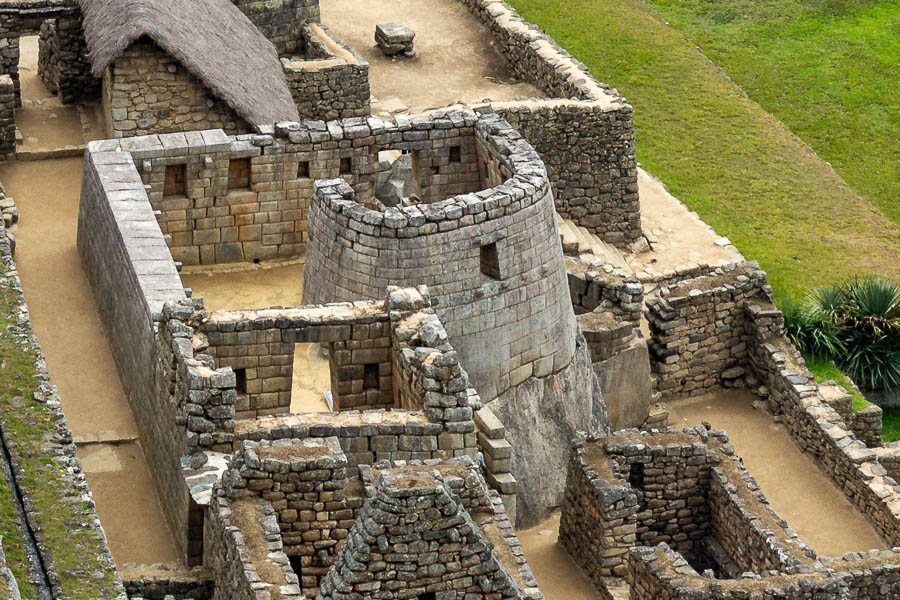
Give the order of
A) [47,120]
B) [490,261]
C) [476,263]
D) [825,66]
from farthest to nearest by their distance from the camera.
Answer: [825,66] < [47,120] < [490,261] < [476,263]

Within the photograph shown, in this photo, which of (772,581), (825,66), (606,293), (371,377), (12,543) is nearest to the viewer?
(12,543)

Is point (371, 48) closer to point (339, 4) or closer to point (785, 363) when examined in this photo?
point (339, 4)

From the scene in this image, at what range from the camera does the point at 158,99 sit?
1272 inches

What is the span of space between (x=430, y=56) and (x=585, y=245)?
5.55 meters

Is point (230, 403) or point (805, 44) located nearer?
point (230, 403)

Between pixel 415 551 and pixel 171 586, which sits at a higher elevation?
pixel 415 551

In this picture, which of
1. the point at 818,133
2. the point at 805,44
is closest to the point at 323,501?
the point at 818,133

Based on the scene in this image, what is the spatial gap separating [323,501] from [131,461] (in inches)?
150

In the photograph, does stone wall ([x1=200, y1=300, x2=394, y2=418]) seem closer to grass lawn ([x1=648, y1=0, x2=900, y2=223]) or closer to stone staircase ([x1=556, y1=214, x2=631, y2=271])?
stone staircase ([x1=556, y1=214, x2=631, y2=271])

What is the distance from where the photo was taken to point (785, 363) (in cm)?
3412

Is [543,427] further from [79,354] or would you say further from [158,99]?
[158,99]

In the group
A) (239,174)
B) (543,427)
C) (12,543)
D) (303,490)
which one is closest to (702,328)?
(543,427)

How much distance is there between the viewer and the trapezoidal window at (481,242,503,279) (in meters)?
28.1

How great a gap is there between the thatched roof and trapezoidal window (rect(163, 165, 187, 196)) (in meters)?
1.82
